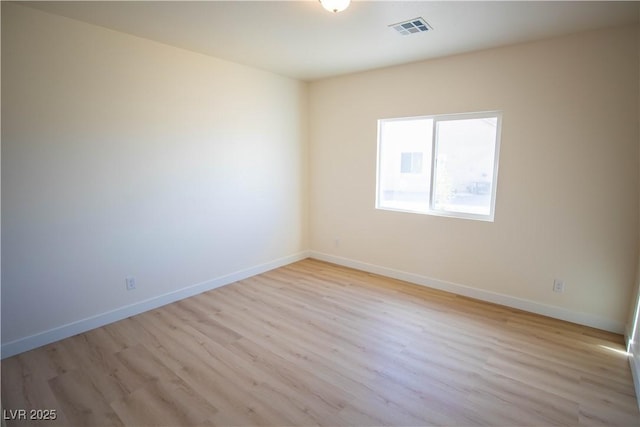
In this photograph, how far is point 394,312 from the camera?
3352mm

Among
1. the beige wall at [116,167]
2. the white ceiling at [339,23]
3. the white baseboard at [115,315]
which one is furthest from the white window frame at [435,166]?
the white baseboard at [115,315]

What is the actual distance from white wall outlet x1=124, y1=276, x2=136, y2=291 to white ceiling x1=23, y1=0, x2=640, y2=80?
2294 mm

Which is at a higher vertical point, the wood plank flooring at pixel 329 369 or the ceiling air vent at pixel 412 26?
the ceiling air vent at pixel 412 26

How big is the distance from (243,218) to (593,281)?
12.4 ft

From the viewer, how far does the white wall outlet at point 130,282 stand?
3.21 metres

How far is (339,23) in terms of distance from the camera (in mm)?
2740

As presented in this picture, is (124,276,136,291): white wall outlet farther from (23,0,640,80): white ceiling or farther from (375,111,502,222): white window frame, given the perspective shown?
(375,111,502,222): white window frame

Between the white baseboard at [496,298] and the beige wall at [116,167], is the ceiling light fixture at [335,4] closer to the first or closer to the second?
the beige wall at [116,167]

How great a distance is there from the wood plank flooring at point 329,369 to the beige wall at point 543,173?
0.43m

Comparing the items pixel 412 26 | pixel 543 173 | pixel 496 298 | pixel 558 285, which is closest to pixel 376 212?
pixel 496 298

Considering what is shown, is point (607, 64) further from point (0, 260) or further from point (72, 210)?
point (0, 260)

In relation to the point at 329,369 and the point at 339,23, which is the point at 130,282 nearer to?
the point at 329,369

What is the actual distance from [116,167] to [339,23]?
2.39 meters

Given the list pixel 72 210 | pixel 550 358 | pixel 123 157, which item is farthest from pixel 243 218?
pixel 550 358
